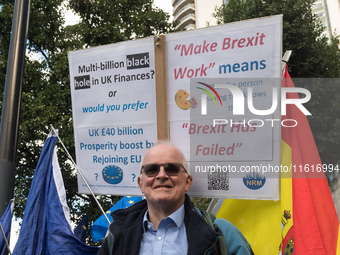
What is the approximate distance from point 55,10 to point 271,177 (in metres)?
11.6

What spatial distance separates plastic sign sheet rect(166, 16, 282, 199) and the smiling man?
823mm

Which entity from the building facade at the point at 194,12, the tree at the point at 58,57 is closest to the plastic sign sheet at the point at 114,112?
the tree at the point at 58,57

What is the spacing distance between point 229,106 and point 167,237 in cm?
139

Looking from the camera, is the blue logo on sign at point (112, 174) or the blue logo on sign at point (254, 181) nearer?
the blue logo on sign at point (254, 181)

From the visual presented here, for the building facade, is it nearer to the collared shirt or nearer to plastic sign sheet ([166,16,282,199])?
plastic sign sheet ([166,16,282,199])

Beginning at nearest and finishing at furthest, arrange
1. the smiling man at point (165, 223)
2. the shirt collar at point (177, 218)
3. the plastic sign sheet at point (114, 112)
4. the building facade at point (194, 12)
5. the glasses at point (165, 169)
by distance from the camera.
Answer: the smiling man at point (165, 223) < the shirt collar at point (177, 218) < the glasses at point (165, 169) < the plastic sign sheet at point (114, 112) < the building facade at point (194, 12)

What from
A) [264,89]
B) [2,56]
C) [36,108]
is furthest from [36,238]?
[2,56]

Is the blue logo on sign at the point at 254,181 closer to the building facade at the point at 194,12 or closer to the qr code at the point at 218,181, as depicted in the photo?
the qr code at the point at 218,181

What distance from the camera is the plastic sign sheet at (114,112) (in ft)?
11.6

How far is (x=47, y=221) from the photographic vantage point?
3.56m

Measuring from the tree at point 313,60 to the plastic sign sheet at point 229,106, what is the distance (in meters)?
9.19

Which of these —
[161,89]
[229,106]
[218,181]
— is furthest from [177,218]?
[161,89]

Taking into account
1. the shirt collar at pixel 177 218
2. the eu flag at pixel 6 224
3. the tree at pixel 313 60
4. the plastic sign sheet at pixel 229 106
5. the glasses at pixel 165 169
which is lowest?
the eu flag at pixel 6 224

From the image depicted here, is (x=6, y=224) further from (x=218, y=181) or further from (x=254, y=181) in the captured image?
(x=254, y=181)
